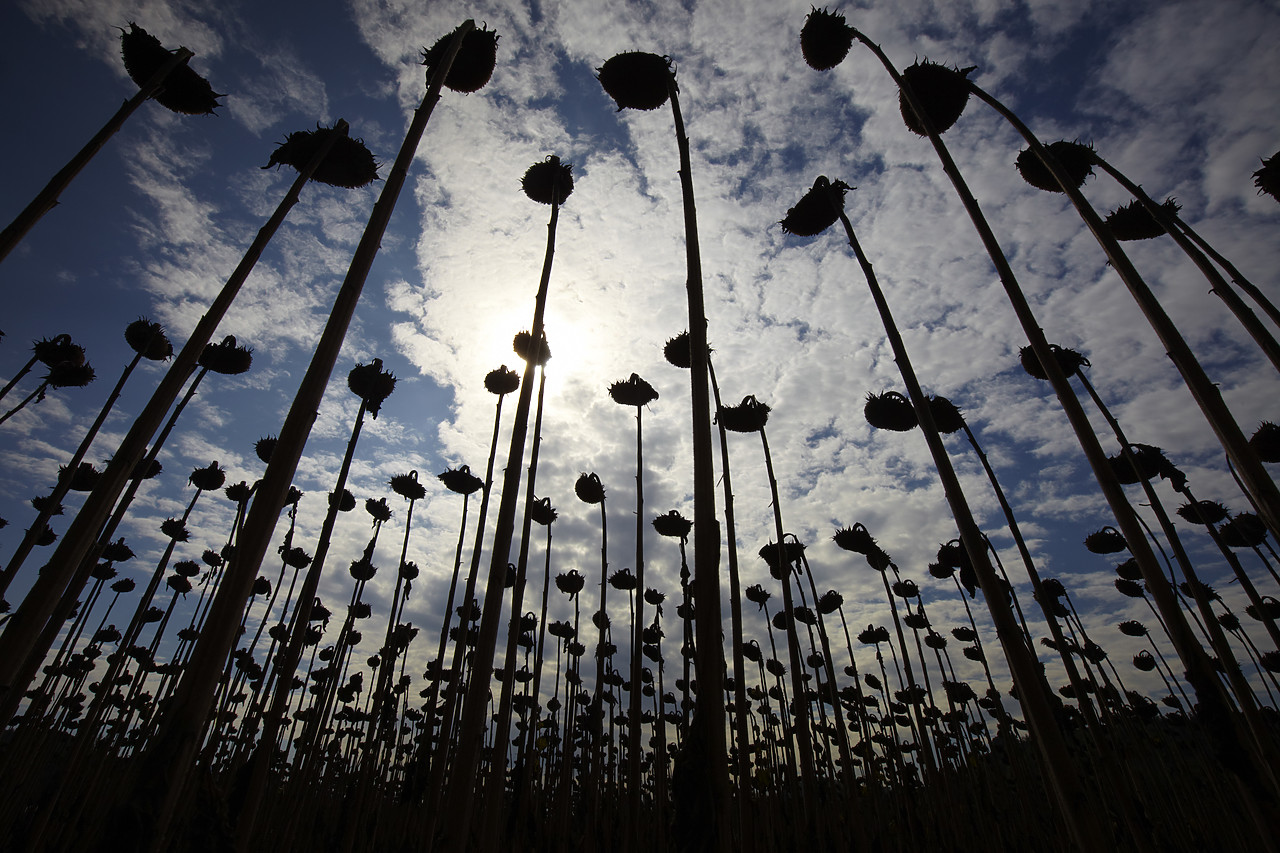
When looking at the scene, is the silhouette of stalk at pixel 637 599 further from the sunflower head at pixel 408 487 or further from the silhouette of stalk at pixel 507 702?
the sunflower head at pixel 408 487

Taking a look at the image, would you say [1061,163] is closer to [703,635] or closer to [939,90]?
[939,90]

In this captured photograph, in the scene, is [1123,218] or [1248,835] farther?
[1248,835]

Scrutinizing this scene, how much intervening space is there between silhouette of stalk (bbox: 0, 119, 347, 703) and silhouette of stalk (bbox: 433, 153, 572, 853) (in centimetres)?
233

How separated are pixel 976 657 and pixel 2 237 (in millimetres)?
22689

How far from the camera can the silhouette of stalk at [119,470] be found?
2.79 m

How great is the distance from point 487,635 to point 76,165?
4.78m

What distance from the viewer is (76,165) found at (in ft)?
12.5

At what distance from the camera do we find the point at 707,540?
2.62 metres

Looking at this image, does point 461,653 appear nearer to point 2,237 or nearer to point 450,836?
point 450,836

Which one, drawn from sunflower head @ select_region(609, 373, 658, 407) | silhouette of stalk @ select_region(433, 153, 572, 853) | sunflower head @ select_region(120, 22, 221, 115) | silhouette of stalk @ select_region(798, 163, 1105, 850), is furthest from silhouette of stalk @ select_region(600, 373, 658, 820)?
sunflower head @ select_region(120, 22, 221, 115)

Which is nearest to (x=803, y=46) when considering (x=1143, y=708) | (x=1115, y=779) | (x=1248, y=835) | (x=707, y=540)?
(x=707, y=540)

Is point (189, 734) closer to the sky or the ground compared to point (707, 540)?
closer to the ground

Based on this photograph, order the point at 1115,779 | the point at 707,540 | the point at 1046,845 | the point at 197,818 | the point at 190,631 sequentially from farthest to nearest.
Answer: the point at 190,631 → the point at 1046,845 → the point at 1115,779 → the point at 707,540 → the point at 197,818

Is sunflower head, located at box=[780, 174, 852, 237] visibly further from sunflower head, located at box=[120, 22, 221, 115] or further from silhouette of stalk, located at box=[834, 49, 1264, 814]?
sunflower head, located at box=[120, 22, 221, 115]
